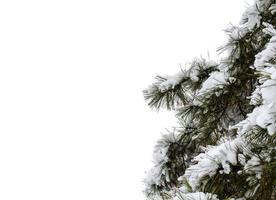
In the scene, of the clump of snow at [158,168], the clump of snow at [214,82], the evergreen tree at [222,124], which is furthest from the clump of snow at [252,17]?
the clump of snow at [158,168]

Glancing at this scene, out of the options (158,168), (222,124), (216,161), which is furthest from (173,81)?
(216,161)

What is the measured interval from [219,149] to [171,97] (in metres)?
1.33

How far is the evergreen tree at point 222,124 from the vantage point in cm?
231

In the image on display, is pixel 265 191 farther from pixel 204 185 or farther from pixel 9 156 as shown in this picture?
pixel 9 156

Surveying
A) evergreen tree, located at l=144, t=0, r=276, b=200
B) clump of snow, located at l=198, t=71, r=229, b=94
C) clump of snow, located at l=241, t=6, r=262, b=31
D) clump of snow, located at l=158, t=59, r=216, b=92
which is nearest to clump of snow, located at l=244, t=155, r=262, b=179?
evergreen tree, located at l=144, t=0, r=276, b=200

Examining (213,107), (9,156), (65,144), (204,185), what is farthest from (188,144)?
(65,144)

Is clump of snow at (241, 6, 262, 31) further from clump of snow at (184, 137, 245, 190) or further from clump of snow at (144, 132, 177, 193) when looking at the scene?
clump of snow at (184, 137, 245, 190)

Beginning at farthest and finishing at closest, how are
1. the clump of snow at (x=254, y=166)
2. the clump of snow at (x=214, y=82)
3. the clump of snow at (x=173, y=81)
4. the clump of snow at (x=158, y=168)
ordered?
the clump of snow at (x=173, y=81) → the clump of snow at (x=158, y=168) → the clump of snow at (x=214, y=82) → the clump of snow at (x=254, y=166)

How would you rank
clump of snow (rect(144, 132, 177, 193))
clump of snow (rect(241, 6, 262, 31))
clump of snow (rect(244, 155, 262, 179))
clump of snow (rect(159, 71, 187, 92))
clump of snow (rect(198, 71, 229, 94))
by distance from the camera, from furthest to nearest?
1. clump of snow (rect(159, 71, 187, 92))
2. clump of snow (rect(144, 132, 177, 193))
3. clump of snow (rect(241, 6, 262, 31))
4. clump of snow (rect(198, 71, 229, 94))
5. clump of snow (rect(244, 155, 262, 179))

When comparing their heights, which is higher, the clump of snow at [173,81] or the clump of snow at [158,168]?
the clump of snow at [173,81]

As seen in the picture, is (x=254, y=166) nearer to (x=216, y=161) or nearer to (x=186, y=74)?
(x=216, y=161)

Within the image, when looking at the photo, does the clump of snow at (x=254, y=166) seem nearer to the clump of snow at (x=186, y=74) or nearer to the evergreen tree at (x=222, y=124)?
the evergreen tree at (x=222, y=124)

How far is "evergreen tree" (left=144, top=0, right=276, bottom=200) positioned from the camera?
91.0 inches

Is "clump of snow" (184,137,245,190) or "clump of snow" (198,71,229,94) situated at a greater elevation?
"clump of snow" (198,71,229,94)
